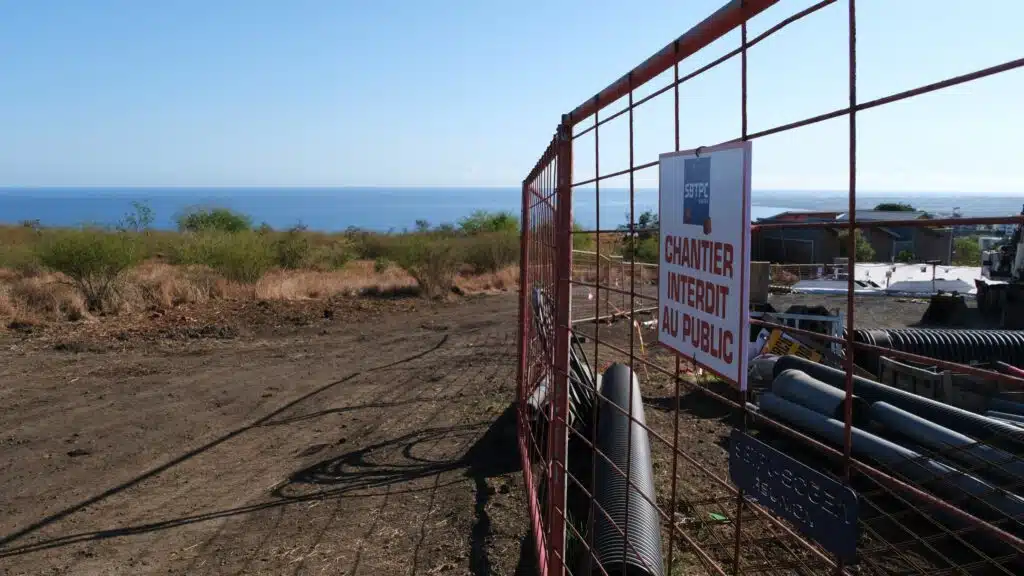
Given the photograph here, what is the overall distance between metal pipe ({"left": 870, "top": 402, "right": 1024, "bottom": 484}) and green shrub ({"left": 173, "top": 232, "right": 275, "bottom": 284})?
1633 cm

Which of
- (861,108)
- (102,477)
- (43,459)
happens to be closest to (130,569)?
(102,477)

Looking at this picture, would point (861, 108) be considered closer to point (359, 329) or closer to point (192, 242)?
point (359, 329)

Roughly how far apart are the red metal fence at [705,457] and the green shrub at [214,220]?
26.8m

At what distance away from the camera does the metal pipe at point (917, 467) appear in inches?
169

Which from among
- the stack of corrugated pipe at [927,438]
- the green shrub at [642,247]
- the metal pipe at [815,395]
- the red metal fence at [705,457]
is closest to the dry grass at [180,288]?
the green shrub at [642,247]

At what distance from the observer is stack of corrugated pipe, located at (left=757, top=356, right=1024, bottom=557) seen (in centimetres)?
443

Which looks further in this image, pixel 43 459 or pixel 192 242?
pixel 192 242

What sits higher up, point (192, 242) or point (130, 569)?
point (192, 242)

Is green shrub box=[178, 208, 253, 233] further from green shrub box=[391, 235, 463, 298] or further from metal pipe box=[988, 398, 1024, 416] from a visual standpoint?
metal pipe box=[988, 398, 1024, 416]

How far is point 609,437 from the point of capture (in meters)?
5.12

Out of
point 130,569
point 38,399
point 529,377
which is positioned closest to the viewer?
point 130,569

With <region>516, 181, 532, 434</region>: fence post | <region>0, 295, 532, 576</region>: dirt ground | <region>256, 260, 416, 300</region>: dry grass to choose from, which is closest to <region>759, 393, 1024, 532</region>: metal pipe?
<region>516, 181, 532, 434</region>: fence post

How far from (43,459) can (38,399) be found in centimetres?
267

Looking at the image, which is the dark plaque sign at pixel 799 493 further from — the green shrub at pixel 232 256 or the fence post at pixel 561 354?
the green shrub at pixel 232 256
